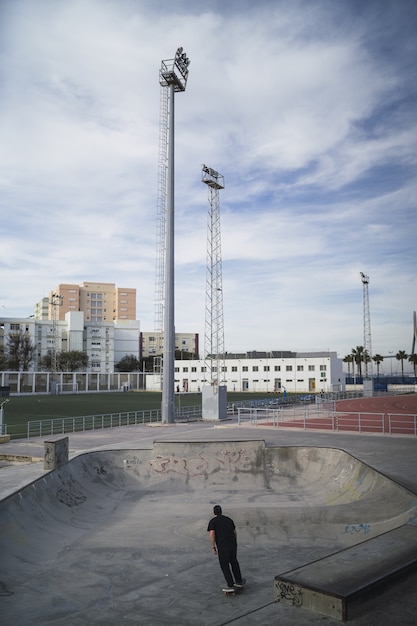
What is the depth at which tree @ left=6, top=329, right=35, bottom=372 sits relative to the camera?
116 metres

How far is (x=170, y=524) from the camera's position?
12.3m

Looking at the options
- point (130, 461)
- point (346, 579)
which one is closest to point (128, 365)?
point (130, 461)

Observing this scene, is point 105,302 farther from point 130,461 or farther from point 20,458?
point 130,461

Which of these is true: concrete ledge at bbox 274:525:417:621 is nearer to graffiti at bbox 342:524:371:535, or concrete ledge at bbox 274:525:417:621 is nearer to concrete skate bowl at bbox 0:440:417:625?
concrete skate bowl at bbox 0:440:417:625

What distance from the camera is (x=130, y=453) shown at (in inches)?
720

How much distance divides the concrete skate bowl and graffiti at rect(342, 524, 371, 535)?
0.07 feet

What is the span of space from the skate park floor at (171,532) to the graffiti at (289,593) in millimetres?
142

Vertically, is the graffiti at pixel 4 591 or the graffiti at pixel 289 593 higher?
the graffiti at pixel 289 593

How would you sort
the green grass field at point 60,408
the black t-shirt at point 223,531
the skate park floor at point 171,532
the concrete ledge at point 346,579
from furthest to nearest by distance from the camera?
the green grass field at point 60,408 → the black t-shirt at point 223,531 → the skate park floor at point 171,532 → the concrete ledge at point 346,579

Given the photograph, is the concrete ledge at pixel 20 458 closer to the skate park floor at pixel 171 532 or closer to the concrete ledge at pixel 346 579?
the skate park floor at pixel 171 532

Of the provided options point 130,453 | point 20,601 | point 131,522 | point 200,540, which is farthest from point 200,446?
point 20,601

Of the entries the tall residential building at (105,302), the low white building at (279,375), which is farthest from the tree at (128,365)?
the low white building at (279,375)

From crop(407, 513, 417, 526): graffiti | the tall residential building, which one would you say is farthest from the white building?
crop(407, 513, 417, 526): graffiti

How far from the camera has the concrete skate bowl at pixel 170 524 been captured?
7984 millimetres
